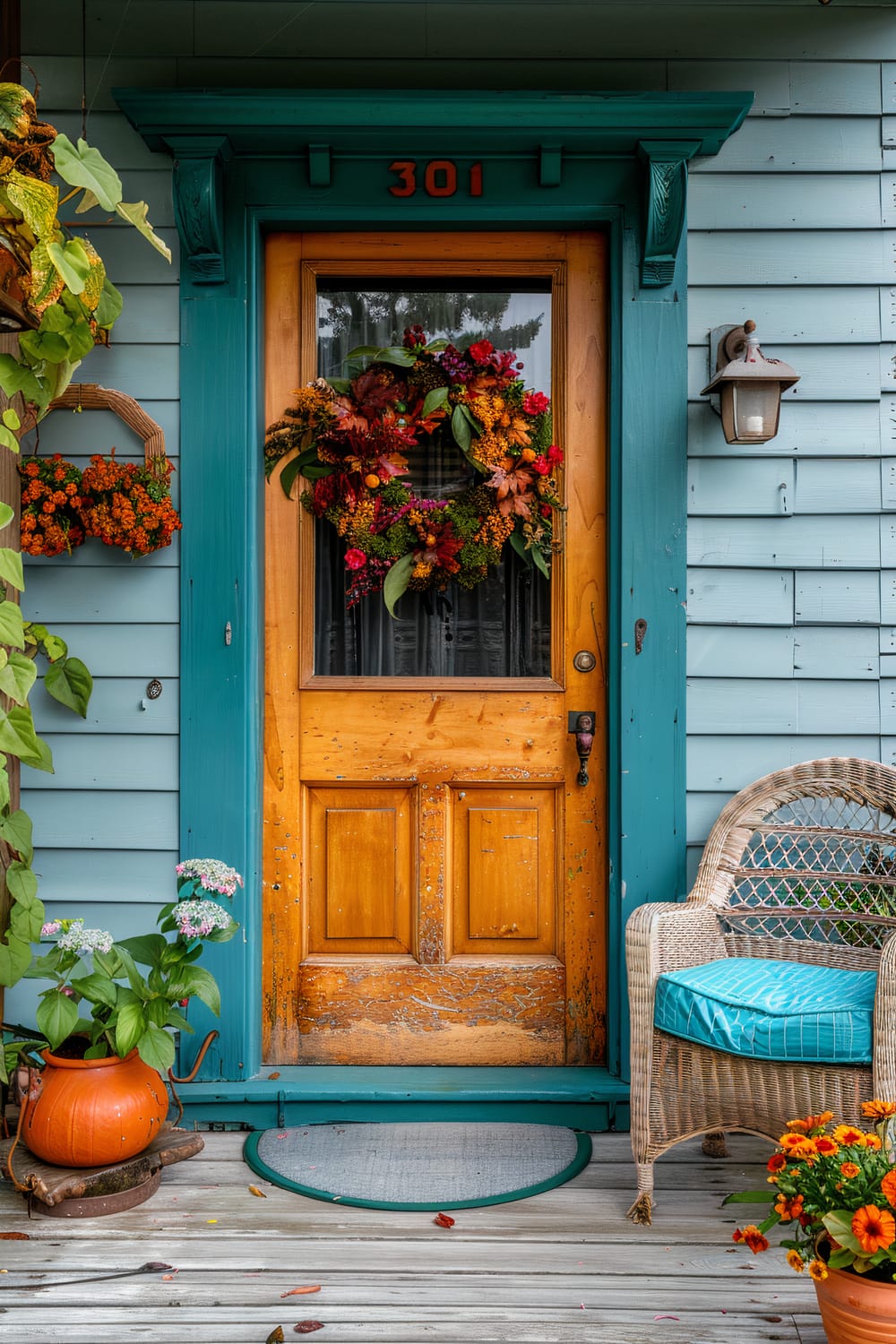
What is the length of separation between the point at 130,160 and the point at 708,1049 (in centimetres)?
245

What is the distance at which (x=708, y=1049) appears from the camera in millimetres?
1945

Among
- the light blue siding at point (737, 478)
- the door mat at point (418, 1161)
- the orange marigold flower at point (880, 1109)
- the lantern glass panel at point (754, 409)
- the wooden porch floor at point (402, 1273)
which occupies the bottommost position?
the wooden porch floor at point (402, 1273)

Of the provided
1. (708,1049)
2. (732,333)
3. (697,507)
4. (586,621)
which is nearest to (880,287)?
(732,333)

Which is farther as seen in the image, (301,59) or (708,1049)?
(301,59)

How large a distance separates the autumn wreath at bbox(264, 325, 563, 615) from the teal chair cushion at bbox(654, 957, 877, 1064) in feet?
3.53

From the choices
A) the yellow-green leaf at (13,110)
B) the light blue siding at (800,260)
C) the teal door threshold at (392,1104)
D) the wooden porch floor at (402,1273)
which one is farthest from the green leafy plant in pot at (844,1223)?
the yellow-green leaf at (13,110)

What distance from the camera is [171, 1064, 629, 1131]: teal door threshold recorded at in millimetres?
2383

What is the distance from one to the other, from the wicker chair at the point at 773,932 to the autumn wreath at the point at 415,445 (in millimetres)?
851

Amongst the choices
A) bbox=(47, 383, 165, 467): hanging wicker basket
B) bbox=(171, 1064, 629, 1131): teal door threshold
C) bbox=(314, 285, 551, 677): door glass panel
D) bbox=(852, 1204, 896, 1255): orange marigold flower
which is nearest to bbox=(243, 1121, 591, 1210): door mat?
bbox=(171, 1064, 629, 1131): teal door threshold

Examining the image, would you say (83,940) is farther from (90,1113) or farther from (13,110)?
(13,110)

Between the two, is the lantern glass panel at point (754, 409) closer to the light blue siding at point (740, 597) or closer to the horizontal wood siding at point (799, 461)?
the horizontal wood siding at point (799, 461)

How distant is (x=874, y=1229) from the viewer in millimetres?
1399

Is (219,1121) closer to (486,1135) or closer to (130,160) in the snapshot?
(486,1135)

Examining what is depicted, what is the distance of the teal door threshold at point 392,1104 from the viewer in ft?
7.82
